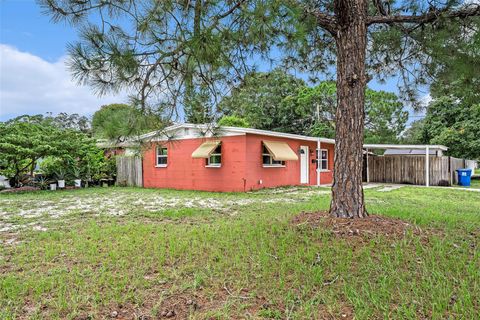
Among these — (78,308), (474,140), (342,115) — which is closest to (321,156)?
(474,140)

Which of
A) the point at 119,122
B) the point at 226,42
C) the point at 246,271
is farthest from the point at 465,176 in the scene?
the point at 119,122

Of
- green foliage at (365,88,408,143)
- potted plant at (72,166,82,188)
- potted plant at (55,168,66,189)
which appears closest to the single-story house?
potted plant at (72,166,82,188)

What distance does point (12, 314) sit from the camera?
2648 millimetres

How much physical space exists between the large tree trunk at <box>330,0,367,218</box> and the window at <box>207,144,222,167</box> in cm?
824

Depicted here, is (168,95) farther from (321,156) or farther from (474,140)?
(474,140)

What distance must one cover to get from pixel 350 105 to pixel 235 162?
307 inches

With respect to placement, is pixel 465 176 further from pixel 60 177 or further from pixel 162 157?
pixel 60 177

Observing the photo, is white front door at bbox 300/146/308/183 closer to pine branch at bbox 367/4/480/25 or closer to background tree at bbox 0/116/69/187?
pine branch at bbox 367/4/480/25

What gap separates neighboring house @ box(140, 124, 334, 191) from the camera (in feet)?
40.2

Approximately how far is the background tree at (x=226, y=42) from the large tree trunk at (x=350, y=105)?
15 mm

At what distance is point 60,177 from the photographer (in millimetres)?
14594

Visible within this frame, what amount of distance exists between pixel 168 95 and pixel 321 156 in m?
12.8

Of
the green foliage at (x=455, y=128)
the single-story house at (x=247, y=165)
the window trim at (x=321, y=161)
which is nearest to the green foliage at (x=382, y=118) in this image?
the green foliage at (x=455, y=128)

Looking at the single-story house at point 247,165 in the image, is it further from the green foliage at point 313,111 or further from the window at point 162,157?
the green foliage at point 313,111
